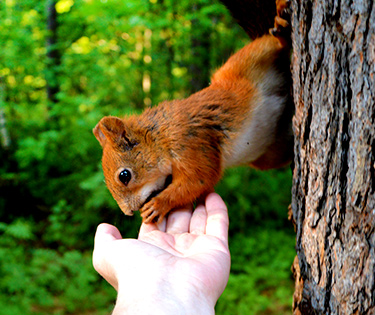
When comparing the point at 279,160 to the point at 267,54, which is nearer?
the point at 267,54

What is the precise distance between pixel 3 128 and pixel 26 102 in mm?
548

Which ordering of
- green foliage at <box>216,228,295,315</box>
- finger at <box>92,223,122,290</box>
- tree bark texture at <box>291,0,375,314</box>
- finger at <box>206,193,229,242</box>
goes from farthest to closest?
green foliage at <box>216,228,295,315</box>, finger at <box>206,193,229,242</box>, finger at <box>92,223,122,290</box>, tree bark texture at <box>291,0,375,314</box>

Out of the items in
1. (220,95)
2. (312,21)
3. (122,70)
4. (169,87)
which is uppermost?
(312,21)

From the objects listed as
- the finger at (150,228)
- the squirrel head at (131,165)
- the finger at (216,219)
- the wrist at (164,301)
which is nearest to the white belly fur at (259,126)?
the finger at (216,219)

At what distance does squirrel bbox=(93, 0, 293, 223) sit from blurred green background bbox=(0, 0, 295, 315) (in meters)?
1.50

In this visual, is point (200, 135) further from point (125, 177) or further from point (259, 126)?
point (125, 177)

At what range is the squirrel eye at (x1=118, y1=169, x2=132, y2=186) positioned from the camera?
1.80 metres

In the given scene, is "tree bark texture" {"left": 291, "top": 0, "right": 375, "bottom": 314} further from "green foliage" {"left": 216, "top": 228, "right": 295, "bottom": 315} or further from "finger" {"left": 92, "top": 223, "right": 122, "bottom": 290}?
"green foliage" {"left": 216, "top": 228, "right": 295, "bottom": 315}

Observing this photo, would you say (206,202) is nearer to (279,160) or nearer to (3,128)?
(279,160)

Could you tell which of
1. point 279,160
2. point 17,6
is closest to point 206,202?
point 279,160

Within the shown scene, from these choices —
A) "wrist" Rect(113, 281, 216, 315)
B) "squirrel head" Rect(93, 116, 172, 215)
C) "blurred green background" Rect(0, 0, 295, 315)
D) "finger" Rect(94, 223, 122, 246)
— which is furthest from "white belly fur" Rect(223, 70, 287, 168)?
"blurred green background" Rect(0, 0, 295, 315)

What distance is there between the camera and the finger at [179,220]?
1766 millimetres

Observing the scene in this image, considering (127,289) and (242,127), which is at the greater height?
(242,127)

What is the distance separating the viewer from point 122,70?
455 cm
